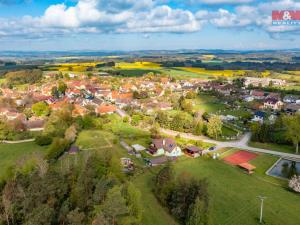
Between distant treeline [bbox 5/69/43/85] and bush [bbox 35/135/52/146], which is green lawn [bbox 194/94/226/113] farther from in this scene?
distant treeline [bbox 5/69/43/85]

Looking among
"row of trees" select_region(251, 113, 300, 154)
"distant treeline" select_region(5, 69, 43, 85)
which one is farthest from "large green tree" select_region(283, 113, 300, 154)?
"distant treeline" select_region(5, 69, 43, 85)

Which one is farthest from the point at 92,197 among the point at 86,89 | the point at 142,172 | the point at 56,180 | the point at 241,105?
the point at 86,89

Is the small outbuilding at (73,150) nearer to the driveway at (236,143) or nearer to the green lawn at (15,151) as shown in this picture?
the green lawn at (15,151)

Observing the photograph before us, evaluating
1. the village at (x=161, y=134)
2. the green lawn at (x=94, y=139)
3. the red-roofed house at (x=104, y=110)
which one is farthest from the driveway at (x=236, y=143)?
the red-roofed house at (x=104, y=110)

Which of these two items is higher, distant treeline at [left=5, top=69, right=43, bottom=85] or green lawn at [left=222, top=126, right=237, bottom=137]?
distant treeline at [left=5, top=69, right=43, bottom=85]

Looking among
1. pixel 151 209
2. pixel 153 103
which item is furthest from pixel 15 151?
pixel 153 103

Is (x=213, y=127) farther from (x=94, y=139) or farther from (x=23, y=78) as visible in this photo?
(x=23, y=78)
